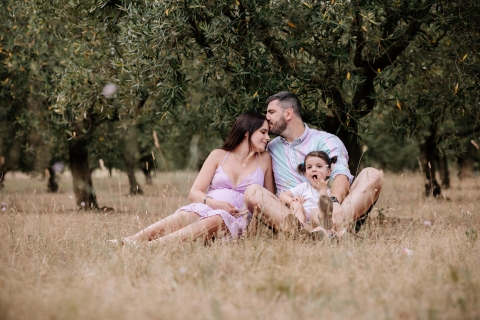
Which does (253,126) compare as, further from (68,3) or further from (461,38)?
(68,3)

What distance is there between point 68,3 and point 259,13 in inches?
146

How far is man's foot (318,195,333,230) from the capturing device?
6.03 metres

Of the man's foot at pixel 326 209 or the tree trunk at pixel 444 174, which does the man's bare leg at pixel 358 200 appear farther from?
the tree trunk at pixel 444 174

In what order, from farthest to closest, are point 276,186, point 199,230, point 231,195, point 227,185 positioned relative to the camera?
1. point 276,186
2. point 227,185
3. point 231,195
4. point 199,230

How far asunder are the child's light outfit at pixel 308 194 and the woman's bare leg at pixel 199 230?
1093 millimetres

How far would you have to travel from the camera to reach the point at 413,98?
11.4 metres

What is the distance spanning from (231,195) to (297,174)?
3.23 feet

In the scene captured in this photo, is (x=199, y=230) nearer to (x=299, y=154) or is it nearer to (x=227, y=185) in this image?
(x=227, y=185)

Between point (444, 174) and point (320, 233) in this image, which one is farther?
point (444, 174)

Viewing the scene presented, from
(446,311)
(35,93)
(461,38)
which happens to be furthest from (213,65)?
(35,93)

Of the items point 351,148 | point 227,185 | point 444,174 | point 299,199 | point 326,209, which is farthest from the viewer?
point 444,174

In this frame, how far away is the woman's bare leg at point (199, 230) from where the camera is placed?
20.7 ft

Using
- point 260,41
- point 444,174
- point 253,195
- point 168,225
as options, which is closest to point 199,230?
point 168,225

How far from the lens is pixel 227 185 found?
7402 mm
